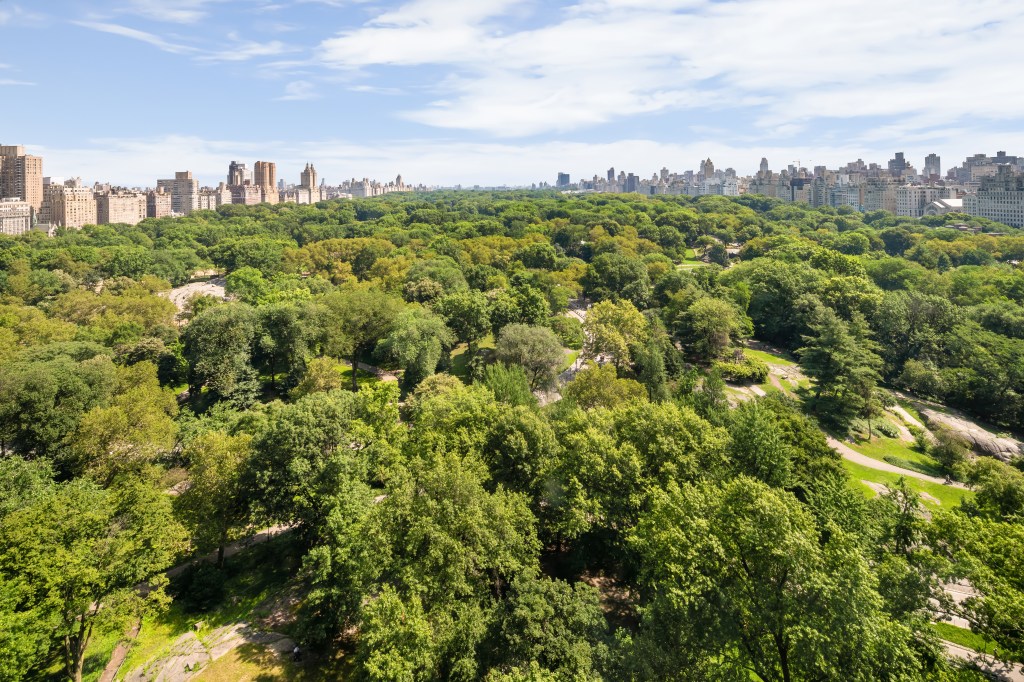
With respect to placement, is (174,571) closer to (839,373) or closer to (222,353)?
(222,353)

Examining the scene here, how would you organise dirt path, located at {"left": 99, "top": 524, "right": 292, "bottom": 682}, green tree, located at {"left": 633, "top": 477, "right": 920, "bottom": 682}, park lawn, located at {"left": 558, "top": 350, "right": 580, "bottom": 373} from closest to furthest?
green tree, located at {"left": 633, "top": 477, "right": 920, "bottom": 682}, dirt path, located at {"left": 99, "top": 524, "right": 292, "bottom": 682}, park lawn, located at {"left": 558, "top": 350, "right": 580, "bottom": 373}

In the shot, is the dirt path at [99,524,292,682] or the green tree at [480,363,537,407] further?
the green tree at [480,363,537,407]

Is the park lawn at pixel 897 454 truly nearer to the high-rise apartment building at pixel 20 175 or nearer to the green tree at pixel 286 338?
the green tree at pixel 286 338

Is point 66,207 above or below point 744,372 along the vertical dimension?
above

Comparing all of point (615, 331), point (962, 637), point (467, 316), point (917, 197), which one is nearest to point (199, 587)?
point (962, 637)

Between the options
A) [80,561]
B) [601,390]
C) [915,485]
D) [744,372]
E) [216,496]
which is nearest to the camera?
[80,561]

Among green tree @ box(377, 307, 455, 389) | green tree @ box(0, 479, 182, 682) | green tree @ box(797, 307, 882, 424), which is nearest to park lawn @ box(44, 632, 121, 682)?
green tree @ box(0, 479, 182, 682)

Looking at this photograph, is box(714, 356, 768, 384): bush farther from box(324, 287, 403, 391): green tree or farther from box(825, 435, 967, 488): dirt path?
box(324, 287, 403, 391): green tree

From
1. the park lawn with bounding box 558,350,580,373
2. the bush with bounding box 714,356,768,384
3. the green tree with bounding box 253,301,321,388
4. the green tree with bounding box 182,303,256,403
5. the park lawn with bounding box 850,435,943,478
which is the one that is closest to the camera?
the park lawn with bounding box 850,435,943,478
